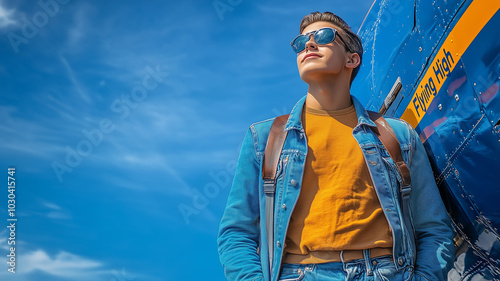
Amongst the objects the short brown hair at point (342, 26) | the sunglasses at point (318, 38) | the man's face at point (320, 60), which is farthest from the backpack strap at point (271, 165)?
the short brown hair at point (342, 26)

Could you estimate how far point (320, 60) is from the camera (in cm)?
331

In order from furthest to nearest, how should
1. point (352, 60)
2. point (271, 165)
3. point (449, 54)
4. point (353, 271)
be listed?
point (352, 60)
point (271, 165)
point (449, 54)
point (353, 271)

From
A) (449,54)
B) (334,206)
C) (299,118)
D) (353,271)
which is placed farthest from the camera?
(299,118)

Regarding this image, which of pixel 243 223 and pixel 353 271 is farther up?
pixel 243 223

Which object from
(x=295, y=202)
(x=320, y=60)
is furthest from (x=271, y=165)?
(x=320, y=60)

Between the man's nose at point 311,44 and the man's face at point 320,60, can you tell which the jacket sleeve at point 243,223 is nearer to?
the man's face at point 320,60

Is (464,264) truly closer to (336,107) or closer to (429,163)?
(429,163)

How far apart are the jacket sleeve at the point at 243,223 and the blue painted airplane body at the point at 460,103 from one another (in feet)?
3.92

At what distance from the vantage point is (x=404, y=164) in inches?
123

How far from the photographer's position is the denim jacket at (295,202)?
2.93 meters

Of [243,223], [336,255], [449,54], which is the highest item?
[449,54]

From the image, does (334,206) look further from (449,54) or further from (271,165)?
(449,54)

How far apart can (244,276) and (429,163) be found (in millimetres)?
1366

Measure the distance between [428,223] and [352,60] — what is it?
1188 millimetres
